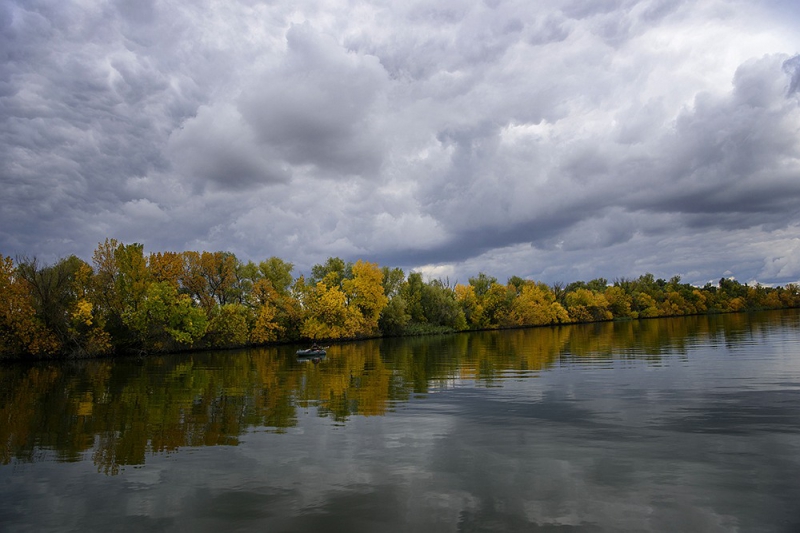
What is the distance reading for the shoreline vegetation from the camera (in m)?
Answer: 57.4

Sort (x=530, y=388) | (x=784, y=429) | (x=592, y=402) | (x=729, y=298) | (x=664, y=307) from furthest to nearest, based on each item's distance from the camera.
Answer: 1. (x=729, y=298)
2. (x=664, y=307)
3. (x=530, y=388)
4. (x=592, y=402)
5. (x=784, y=429)

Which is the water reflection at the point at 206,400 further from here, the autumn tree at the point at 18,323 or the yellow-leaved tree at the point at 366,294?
the yellow-leaved tree at the point at 366,294

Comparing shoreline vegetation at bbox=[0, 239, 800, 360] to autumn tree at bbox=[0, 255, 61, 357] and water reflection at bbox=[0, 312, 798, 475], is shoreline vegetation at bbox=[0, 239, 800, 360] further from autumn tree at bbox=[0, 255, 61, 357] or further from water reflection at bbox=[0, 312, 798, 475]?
water reflection at bbox=[0, 312, 798, 475]

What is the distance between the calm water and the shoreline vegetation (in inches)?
1477

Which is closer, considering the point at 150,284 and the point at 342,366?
the point at 342,366

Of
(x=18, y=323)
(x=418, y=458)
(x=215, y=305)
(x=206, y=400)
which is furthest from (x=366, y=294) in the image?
(x=418, y=458)

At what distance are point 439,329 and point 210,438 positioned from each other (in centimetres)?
9214

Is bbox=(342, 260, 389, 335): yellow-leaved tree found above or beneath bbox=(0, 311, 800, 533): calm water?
above

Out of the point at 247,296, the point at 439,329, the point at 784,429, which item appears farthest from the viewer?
the point at 439,329

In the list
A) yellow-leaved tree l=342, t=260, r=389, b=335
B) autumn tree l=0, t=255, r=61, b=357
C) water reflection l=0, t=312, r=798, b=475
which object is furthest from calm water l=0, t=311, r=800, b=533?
yellow-leaved tree l=342, t=260, r=389, b=335

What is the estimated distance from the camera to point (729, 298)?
593 feet

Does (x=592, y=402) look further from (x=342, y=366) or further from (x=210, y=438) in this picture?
(x=342, y=366)

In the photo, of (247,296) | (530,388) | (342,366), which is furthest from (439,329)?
(530,388)

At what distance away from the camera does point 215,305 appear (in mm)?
74188
